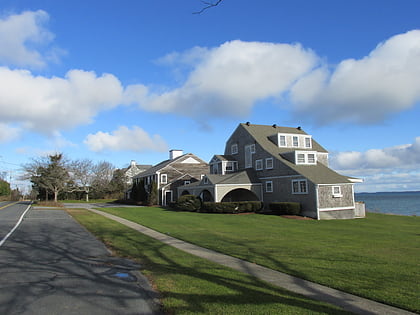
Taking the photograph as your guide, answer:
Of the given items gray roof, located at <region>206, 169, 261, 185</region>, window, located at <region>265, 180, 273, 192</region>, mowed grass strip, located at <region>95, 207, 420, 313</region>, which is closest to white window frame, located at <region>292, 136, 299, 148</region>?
gray roof, located at <region>206, 169, 261, 185</region>

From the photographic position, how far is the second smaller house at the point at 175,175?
147ft

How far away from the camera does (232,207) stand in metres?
29.3

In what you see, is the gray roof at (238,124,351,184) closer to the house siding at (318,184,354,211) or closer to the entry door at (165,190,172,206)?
the house siding at (318,184,354,211)

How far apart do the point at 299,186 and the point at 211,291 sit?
917 inches

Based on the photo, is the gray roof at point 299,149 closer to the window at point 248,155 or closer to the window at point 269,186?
the window at point 248,155

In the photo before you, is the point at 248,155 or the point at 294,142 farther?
the point at 248,155

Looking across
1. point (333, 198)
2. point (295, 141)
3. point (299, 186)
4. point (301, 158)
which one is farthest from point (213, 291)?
point (295, 141)

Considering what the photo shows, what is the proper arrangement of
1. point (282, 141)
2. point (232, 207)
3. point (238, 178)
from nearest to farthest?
1. point (232, 207)
2. point (238, 178)
3. point (282, 141)

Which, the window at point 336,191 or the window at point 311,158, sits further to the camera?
the window at point 311,158

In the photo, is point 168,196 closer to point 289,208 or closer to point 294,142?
point 294,142

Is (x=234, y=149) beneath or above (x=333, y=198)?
above

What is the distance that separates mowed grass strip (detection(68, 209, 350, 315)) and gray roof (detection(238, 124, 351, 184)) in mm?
20084

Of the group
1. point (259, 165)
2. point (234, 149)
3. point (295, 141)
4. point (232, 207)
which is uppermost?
point (295, 141)

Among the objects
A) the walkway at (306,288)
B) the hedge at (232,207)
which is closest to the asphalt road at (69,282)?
the walkway at (306,288)
